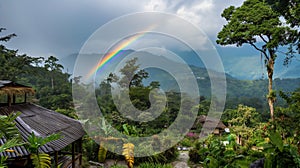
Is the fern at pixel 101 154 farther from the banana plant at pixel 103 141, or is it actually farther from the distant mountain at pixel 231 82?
the distant mountain at pixel 231 82

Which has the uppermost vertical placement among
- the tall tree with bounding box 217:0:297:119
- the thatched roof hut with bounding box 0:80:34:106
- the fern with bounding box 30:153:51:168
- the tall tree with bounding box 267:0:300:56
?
the tall tree with bounding box 217:0:297:119

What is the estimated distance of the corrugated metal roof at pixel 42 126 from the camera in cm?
428

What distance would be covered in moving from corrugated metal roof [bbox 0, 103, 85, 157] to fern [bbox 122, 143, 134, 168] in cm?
207

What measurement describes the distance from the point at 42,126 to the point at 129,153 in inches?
143

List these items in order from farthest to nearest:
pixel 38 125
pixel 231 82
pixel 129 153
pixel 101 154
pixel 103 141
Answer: pixel 231 82
pixel 103 141
pixel 101 154
pixel 129 153
pixel 38 125

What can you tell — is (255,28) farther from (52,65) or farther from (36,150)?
(52,65)

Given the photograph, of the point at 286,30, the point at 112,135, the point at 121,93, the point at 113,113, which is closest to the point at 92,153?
the point at 112,135

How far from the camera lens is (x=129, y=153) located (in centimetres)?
803

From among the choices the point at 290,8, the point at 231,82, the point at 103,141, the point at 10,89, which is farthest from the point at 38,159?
the point at 231,82

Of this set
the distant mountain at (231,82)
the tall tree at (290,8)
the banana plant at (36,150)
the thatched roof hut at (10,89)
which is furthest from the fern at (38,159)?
the distant mountain at (231,82)

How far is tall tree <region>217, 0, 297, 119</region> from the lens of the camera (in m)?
9.77

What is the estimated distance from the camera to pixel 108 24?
7613 mm

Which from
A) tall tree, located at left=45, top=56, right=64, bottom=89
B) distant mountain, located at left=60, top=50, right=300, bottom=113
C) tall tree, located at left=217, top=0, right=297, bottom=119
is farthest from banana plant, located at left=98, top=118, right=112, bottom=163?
tall tree, located at left=45, top=56, right=64, bottom=89

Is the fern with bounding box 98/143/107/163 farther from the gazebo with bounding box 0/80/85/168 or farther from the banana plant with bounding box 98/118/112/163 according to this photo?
the gazebo with bounding box 0/80/85/168
